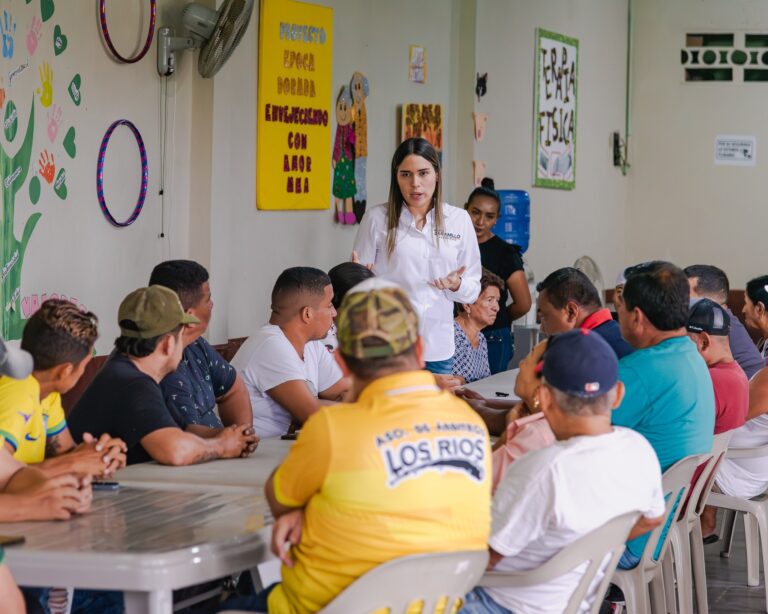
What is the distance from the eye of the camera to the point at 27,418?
2816 mm

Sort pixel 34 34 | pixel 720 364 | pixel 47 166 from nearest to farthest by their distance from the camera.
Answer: pixel 720 364 → pixel 34 34 → pixel 47 166

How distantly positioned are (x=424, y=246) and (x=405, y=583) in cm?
335

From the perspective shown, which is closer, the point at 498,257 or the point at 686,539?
the point at 686,539

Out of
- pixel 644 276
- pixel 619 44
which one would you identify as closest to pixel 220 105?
pixel 644 276

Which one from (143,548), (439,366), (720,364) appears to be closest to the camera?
(143,548)

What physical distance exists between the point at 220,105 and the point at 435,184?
1151 mm

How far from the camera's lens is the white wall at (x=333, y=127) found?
19.2 ft

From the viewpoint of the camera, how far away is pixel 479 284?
5543 millimetres

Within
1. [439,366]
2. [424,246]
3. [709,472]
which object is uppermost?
[424,246]

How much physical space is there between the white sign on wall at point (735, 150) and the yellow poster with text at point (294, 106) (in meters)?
5.30

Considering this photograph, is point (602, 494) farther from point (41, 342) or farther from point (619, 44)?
point (619, 44)

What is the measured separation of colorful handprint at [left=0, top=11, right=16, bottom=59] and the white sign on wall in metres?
7.71

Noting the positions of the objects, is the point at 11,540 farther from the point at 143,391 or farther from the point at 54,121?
the point at 54,121

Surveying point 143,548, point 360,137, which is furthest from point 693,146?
point 143,548
